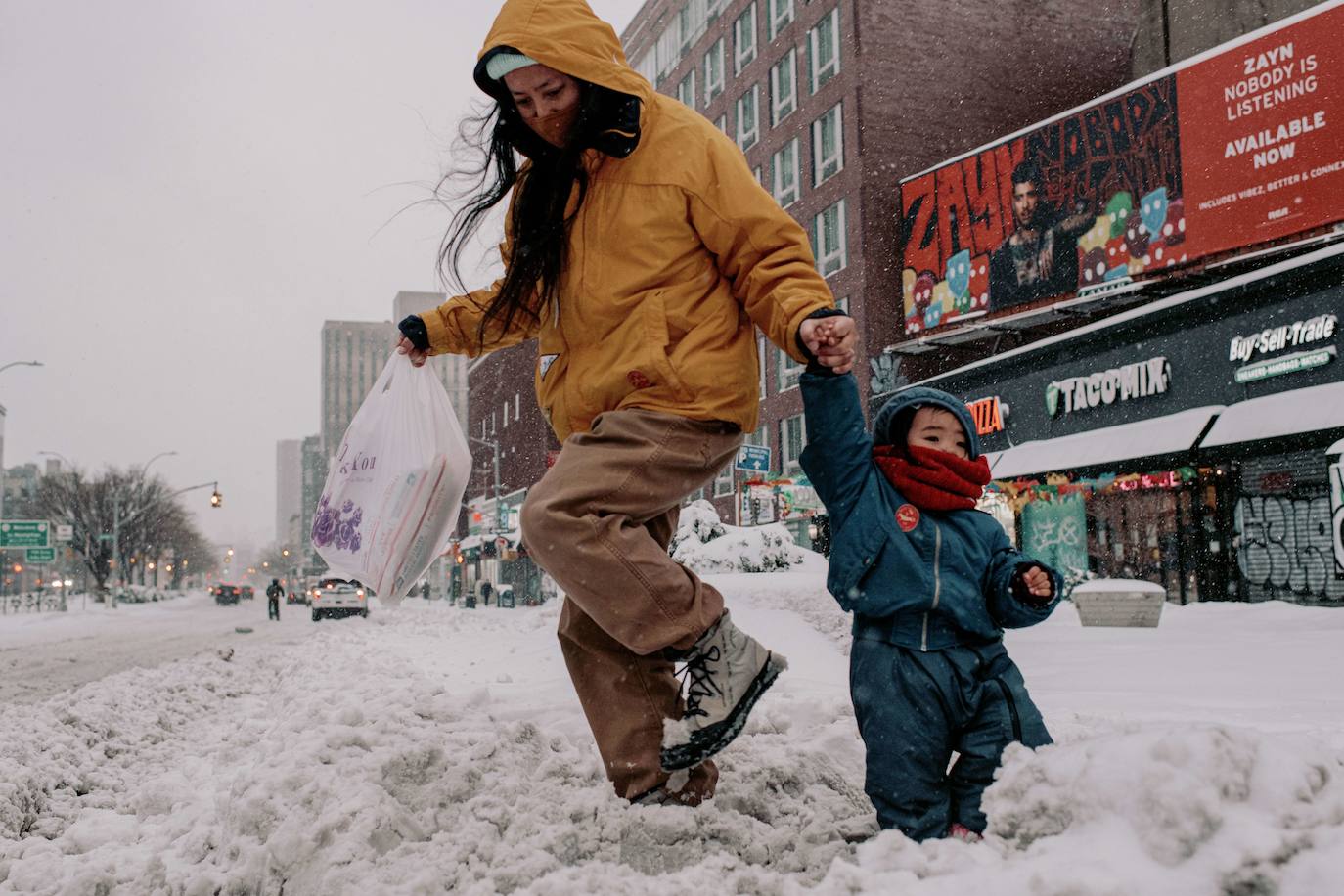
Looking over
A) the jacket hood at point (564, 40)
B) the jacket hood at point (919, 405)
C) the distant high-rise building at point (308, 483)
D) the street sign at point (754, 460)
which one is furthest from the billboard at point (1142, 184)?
the distant high-rise building at point (308, 483)

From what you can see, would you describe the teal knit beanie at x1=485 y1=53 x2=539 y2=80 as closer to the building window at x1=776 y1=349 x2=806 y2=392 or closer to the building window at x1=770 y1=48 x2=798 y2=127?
the building window at x1=776 y1=349 x2=806 y2=392

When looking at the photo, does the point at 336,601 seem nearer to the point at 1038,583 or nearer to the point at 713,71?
the point at 713,71

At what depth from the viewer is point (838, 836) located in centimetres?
233

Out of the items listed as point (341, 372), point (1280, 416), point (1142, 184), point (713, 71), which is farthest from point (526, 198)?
point (341, 372)

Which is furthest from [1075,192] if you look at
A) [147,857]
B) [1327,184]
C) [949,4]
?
[147,857]

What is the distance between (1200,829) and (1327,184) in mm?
21747

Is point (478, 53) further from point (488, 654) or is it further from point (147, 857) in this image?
point (488, 654)

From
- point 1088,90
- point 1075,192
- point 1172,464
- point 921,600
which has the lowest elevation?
point 921,600

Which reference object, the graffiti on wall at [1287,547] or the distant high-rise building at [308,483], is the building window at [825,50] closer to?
the graffiti on wall at [1287,547]

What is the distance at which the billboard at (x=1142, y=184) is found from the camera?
19500 millimetres

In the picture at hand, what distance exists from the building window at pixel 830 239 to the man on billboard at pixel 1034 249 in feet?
21.4

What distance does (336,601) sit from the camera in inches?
1308

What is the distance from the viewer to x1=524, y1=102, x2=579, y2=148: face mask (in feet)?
8.97

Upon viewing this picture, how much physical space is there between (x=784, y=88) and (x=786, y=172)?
133 inches
